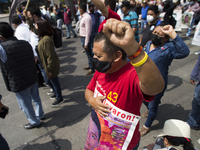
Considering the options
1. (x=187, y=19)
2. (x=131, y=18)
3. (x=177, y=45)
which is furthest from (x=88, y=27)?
(x=187, y=19)

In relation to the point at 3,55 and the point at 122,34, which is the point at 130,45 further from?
the point at 3,55

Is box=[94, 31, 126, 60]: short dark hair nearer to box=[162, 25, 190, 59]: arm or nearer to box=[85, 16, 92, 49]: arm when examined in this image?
box=[162, 25, 190, 59]: arm

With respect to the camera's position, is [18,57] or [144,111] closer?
[18,57]

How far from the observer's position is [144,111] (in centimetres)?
308

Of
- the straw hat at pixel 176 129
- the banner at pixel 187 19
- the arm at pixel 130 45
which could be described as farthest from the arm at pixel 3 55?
the banner at pixel 187 19

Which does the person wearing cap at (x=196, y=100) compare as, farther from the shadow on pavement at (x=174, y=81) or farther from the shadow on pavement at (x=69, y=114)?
the shadow on pavement at (x=69, y=114)

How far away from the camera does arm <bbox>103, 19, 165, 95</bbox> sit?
685 mm

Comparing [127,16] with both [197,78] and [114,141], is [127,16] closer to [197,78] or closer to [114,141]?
[197,78]

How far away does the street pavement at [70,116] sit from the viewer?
98.6 inches

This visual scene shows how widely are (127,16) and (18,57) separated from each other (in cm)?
292

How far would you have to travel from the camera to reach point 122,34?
2.29 ft

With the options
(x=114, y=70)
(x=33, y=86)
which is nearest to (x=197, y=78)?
(x=114, y=70)

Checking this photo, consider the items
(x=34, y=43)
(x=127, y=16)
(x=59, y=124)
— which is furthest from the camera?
(x=127, y=16)

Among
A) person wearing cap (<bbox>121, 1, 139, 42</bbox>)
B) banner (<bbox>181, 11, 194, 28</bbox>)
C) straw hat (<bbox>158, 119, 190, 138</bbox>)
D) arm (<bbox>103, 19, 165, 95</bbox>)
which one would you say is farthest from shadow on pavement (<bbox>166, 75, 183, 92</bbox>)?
banner (<bbox>181, 11, 194, 28</bbox>)
